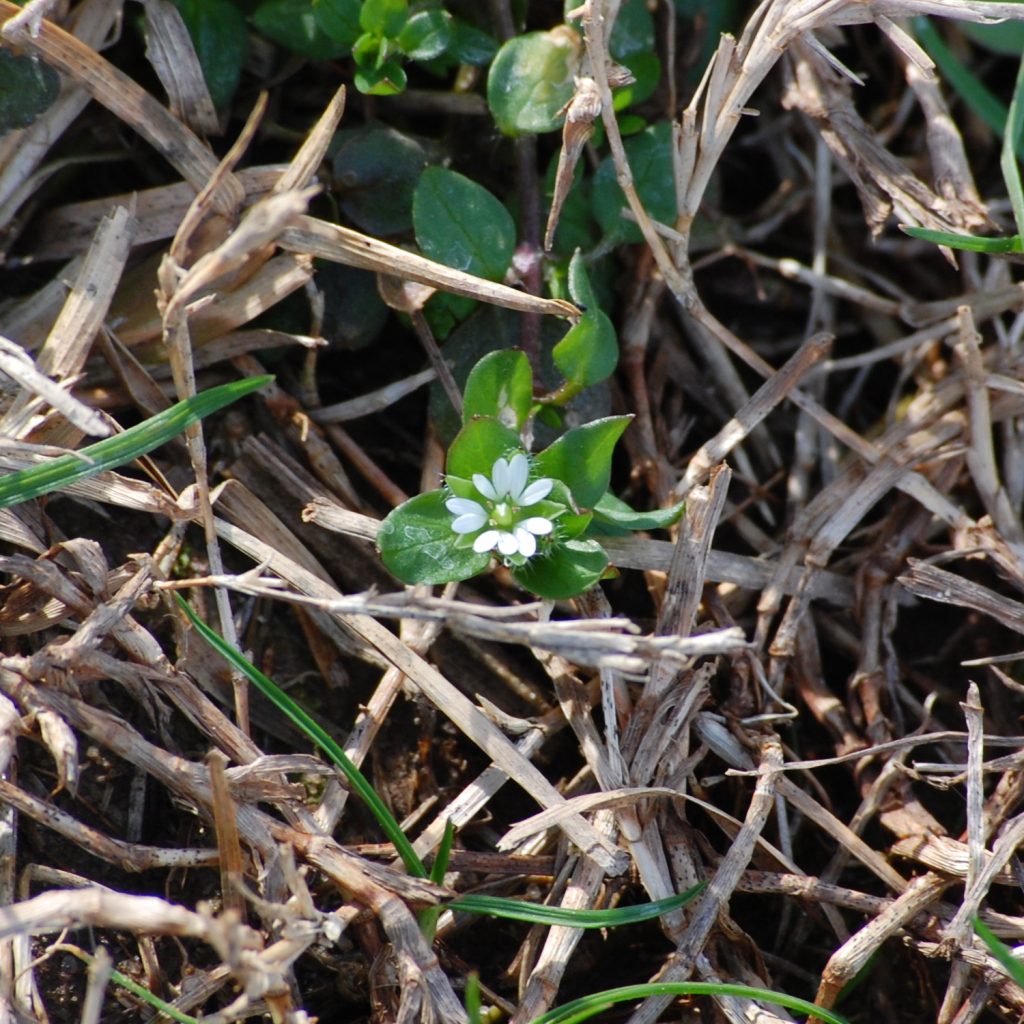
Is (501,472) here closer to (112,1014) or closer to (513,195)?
(513,195)

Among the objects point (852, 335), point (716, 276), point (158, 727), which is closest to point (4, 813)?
point (158, 727)

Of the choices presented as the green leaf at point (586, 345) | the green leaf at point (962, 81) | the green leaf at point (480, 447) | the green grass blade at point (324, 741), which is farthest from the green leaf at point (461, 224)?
the green leaf at point (962, 81)

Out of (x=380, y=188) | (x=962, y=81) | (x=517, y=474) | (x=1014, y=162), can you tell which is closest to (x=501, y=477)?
(x=517, y=474)

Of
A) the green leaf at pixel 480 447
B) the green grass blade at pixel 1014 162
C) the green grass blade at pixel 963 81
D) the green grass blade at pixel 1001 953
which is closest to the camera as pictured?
the green grass blade at pixel 1001 953

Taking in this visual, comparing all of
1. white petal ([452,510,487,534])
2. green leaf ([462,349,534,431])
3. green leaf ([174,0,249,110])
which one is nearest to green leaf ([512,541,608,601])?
white petal ([452,510,487,534])

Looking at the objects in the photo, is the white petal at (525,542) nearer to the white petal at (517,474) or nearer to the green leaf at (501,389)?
the white petal at (517,474)

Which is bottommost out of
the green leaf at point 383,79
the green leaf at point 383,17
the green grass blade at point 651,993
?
the green grass blade at point 651,993

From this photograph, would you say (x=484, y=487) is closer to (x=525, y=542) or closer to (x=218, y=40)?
(x=525, y=542)

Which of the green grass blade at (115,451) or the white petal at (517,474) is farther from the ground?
the green grass blade at (115,451)
